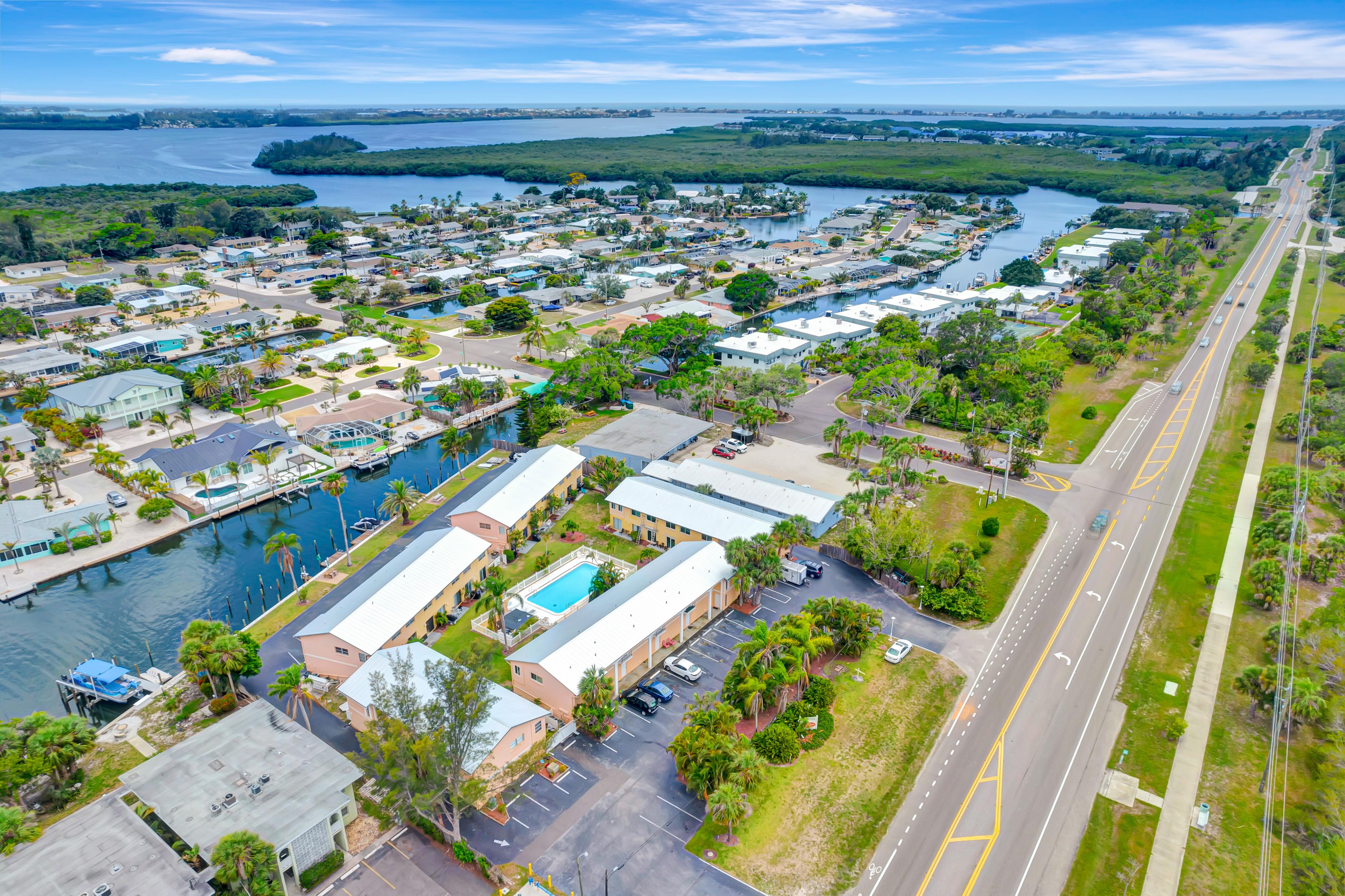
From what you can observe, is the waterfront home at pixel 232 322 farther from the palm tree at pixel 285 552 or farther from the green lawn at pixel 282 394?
the palm tree at pixel 285 552

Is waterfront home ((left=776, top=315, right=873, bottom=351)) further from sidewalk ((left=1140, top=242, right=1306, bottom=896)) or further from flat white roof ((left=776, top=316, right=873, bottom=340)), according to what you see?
sidewalk ((left=1140, top=242, right=1306, bottom=896))

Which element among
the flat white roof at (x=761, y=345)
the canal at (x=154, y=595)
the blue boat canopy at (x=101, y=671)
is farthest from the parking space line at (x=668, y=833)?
the flat white roof at (x=761, y=345)

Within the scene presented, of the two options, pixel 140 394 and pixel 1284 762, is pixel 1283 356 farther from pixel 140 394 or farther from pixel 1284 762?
pixel 140 394

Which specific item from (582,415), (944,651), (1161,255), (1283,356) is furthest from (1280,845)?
(1161,255)

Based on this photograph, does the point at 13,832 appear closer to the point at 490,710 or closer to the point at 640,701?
the point at 490,710

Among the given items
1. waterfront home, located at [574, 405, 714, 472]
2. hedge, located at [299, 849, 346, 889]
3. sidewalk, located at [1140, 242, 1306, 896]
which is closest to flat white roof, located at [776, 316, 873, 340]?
waterfront home, located at [574, 405, 714, 472]
